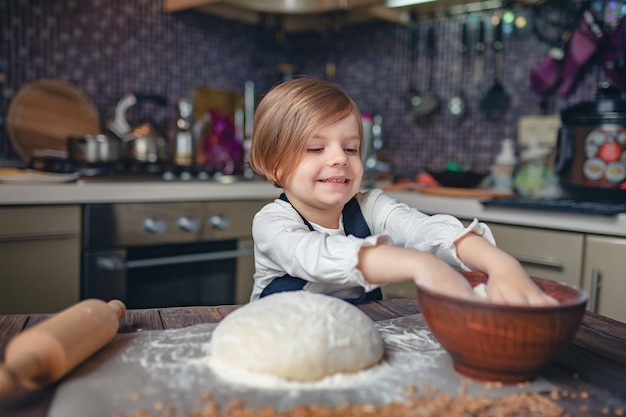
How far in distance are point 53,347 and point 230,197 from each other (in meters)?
1.47

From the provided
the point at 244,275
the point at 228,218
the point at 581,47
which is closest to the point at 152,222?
the point at 228,218

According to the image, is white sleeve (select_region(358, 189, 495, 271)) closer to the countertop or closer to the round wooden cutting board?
the countertop

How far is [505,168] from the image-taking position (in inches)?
83.9

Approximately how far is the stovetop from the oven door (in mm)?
879

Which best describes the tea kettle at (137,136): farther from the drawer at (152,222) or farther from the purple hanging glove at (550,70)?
the purple hanging glove at (550,70)

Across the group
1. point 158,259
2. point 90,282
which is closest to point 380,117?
point 158,259

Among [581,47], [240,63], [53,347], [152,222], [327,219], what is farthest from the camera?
[240,63]

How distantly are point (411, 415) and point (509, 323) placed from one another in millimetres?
Result: 133

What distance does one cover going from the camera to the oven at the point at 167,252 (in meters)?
1.73

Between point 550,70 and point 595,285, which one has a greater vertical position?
point 550,70

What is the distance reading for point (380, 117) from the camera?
2570mm

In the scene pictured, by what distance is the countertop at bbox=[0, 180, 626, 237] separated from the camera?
1541mm

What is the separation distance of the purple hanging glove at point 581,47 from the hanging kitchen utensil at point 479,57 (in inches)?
13.1

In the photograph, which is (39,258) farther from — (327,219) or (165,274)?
(327,219)
